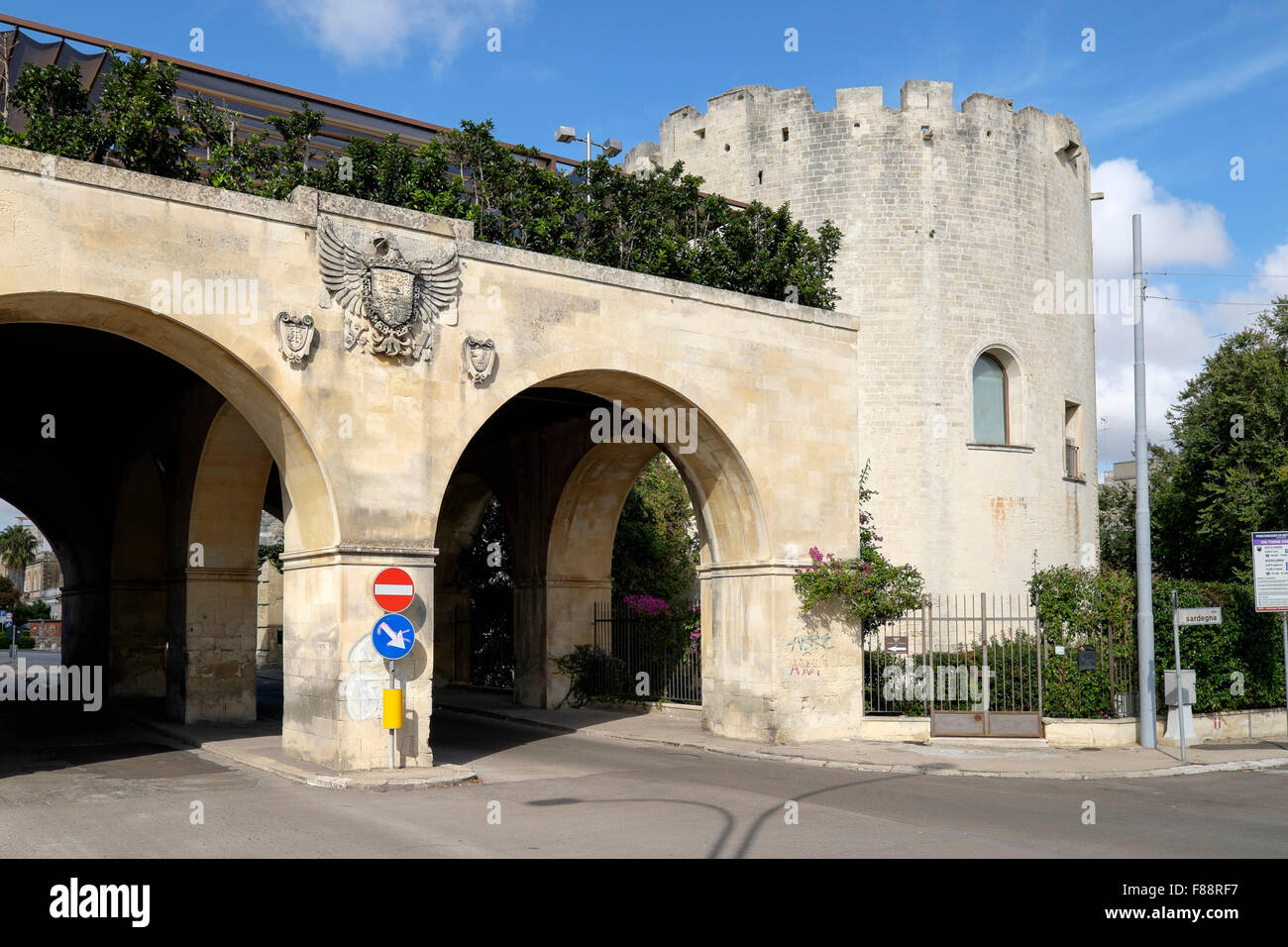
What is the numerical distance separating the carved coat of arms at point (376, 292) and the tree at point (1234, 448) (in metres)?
17.4

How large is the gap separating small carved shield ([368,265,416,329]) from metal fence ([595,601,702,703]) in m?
9.75

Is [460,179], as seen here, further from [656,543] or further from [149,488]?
[656,543]

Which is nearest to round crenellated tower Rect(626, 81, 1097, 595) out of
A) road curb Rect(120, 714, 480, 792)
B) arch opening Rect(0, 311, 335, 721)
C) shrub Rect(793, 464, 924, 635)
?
shrub Rect(793, 464, 924, 635)

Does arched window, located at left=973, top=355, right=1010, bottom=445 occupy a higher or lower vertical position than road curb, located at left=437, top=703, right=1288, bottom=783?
higher

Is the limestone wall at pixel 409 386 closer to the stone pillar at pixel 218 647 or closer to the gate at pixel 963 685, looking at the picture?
the stone pillar at pixel 218 647

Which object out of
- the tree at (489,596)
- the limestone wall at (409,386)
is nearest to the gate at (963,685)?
the limestone wall at (409,386)

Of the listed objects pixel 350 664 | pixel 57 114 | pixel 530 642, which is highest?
pixel 57 114

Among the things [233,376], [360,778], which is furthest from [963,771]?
[233,376]

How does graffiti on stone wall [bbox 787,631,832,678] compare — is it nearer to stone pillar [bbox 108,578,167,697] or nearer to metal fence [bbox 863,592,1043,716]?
metal fence [bbox 863,592,1043,716]

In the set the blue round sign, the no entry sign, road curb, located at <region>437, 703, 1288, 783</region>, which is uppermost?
the no entry sign

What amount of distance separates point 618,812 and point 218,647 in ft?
34.3

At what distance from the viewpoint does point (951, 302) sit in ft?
86.5

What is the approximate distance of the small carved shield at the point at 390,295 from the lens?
13000 millimetres

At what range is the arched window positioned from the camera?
26.8m
